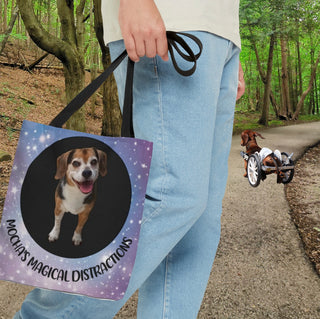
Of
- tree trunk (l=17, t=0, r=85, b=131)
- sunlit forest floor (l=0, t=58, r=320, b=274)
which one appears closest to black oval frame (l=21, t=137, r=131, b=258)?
sunlit forest floor (l=0, t=58, r=320, b=274)

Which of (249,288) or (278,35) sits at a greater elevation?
(278,35)

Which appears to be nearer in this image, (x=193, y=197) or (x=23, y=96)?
(x=193, y=197)

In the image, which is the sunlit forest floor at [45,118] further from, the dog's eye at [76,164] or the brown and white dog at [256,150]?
the dog's eye at [76,164]

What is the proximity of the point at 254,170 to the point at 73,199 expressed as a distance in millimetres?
3561

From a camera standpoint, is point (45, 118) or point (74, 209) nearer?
point (74, 209)

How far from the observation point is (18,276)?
790 mm

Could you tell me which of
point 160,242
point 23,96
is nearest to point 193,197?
point 160,242

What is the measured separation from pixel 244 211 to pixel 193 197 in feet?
8.84

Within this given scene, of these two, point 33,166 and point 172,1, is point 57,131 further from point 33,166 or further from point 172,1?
point 172,1

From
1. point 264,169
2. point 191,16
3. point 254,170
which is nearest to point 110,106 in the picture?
point 254,170

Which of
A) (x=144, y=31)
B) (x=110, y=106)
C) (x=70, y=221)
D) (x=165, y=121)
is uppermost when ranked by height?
(x=110, y=106)

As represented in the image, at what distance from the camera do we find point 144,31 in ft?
2.72

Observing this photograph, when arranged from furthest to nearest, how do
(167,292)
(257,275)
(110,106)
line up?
(110,106) → (257,275) → (167,292)

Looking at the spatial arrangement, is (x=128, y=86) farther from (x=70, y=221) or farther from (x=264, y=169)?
(x=264, y=169)
